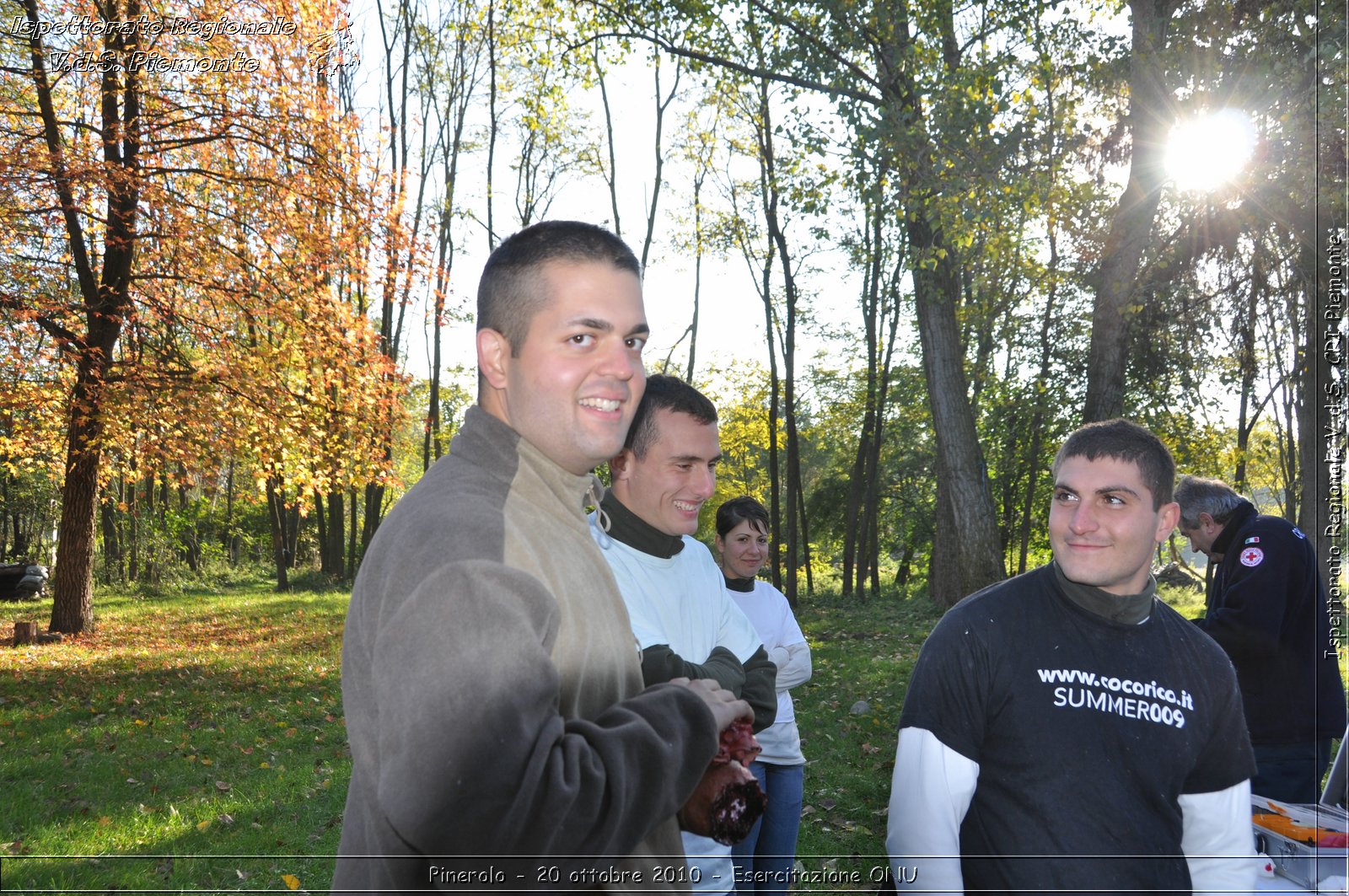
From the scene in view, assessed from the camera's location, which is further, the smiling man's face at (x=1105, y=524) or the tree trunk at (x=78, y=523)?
the tree trunk at (x=78, y=523)

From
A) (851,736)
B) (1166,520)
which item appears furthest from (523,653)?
(851,736)

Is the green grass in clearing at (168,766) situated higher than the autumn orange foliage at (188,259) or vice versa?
the autumn orange foliage at (188,259)

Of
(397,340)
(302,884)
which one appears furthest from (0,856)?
(397,340)

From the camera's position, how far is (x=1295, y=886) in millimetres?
3055

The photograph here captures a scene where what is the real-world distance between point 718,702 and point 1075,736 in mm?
1636

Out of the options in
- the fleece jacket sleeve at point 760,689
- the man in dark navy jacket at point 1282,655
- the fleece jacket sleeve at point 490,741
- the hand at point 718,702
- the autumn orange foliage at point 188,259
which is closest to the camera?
the fleece jacket sleeve at point 490,741

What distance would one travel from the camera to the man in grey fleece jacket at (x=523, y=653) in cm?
139

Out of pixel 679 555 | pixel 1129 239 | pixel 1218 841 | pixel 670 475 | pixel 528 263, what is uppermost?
pixel 1129 239

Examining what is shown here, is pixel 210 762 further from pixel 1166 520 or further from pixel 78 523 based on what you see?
pixel 78 523

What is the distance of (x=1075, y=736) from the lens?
283cm

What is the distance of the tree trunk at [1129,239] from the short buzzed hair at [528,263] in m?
11.7

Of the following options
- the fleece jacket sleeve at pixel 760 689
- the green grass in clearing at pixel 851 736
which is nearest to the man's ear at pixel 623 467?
the fleece jacket sleeve at pixel 760 689

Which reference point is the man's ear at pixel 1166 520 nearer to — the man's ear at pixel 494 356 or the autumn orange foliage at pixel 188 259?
the man's ear at pixel 494 356

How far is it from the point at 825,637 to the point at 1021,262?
863 centimetres
